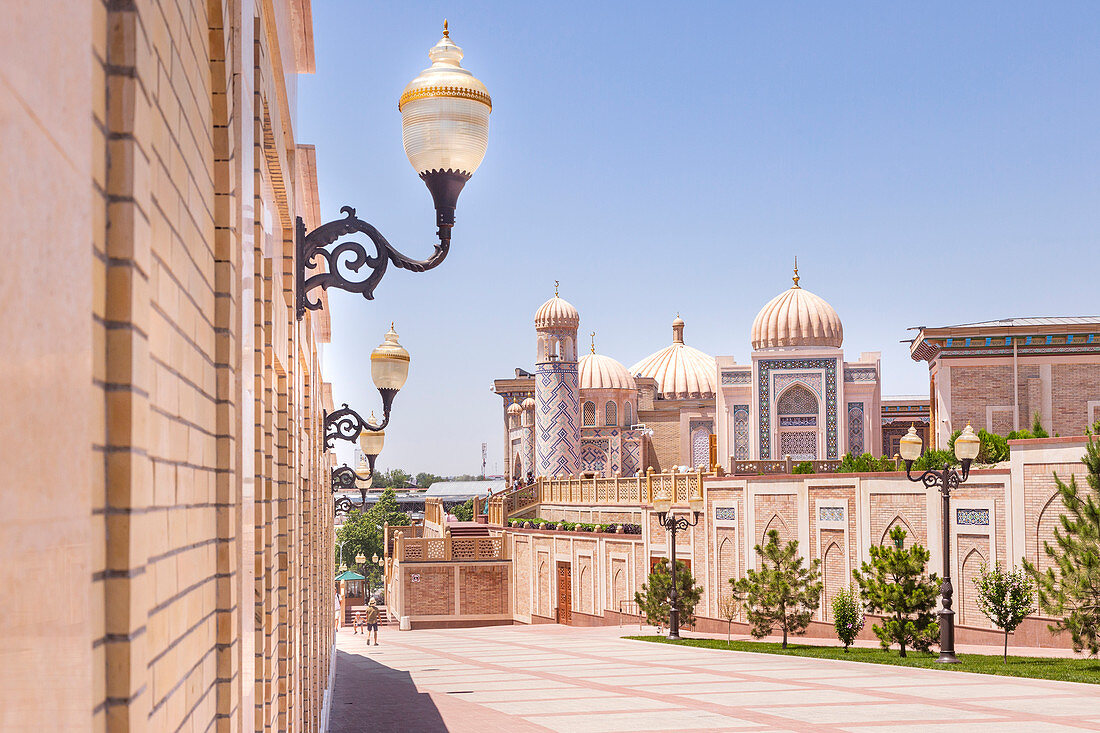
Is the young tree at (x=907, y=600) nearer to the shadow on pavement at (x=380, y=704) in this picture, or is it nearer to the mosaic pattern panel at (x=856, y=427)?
the shadow on pavement at (x=380, y=704)

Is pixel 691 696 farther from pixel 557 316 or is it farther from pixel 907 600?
pixel 557 316

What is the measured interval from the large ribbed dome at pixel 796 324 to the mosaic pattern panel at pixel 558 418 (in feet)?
35.3

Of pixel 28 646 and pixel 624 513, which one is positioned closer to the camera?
pixel 28 646

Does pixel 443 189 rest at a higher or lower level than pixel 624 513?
higher

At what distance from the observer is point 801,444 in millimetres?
36562

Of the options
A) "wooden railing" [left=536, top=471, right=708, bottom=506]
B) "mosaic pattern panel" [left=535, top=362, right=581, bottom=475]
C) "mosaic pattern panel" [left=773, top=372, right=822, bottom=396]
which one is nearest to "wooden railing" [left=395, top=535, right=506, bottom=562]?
"wooden railing" [left=536, top=471, right=708, bottom=506]

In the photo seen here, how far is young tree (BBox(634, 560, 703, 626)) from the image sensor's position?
24.1m

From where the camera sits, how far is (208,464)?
98.2 inches

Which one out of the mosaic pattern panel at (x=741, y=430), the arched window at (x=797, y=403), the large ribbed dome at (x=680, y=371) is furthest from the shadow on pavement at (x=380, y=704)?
the large ribbed dome at (x=680, y=371)

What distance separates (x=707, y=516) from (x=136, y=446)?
26.4 meters

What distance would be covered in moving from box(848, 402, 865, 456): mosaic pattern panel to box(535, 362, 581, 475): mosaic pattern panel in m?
13.5

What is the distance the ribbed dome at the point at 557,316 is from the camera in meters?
47.3

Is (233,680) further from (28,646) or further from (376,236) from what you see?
(376,236)

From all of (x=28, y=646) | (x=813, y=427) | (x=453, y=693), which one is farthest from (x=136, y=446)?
(x=813, y=427)
